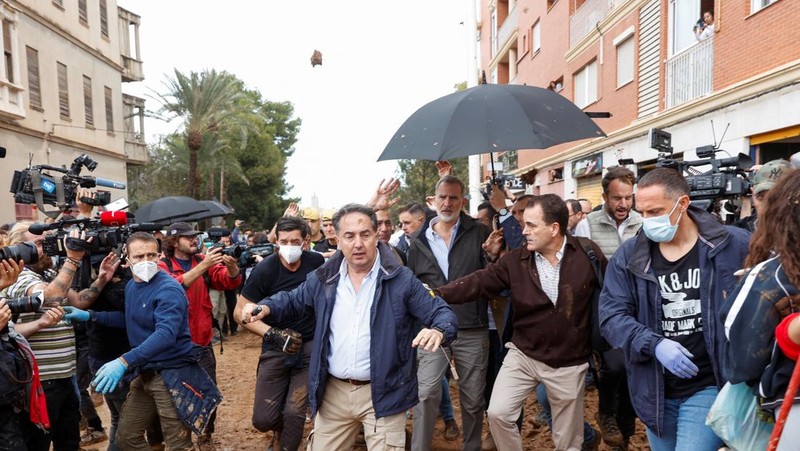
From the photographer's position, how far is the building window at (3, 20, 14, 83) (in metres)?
16.6

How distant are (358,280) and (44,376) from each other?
2.45 meters

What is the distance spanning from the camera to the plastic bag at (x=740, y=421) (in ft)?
7.20

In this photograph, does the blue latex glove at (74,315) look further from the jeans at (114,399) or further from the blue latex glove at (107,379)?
the jeans at (114,399)

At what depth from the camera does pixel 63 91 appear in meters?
20.0

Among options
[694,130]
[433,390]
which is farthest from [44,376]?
[694,130]

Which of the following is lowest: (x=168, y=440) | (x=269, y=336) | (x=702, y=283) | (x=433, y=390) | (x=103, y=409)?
(x=103, y=409)

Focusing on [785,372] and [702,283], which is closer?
[785,372]

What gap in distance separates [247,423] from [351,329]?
3184mm

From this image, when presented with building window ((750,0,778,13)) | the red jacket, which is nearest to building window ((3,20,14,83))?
the red jacket

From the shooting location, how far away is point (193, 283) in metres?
5.13

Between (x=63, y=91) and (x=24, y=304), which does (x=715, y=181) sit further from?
(x=63, y=91)

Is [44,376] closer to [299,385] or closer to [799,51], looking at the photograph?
[299,385]

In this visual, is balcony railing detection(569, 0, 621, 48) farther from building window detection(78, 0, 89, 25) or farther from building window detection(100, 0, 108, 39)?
building window detection(100, 0, 108, 39)

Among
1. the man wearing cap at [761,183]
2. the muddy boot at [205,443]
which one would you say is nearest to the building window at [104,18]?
the muddy boot at [205,443]
